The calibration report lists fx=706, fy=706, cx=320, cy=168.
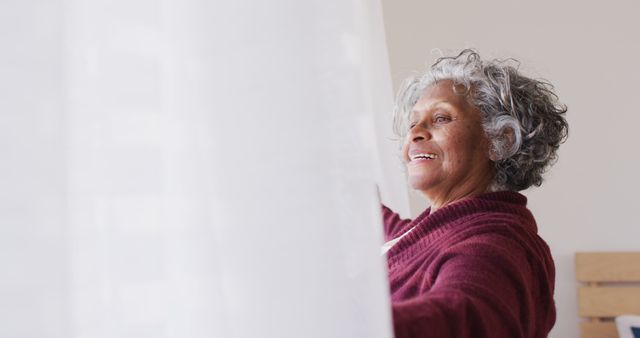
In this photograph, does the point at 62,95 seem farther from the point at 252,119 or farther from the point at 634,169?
the point at 634,169

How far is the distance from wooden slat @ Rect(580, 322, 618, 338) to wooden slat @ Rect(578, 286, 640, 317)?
4 cm

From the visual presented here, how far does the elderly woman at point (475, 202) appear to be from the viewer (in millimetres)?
839

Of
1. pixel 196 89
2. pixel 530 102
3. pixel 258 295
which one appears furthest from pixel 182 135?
pixel 530 102

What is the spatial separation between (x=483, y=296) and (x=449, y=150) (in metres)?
0.58

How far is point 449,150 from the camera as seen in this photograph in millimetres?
1365

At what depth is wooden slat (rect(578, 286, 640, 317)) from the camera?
2758mm

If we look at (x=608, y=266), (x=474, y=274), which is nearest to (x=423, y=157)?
(x=474, y=274)

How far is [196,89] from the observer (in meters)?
0.54

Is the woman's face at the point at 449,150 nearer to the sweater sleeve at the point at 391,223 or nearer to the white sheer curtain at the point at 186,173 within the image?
the sweater sleeve at the point at 391,223

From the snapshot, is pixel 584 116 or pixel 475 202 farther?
pixel 584 116

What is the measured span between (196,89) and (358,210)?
0.55 feet

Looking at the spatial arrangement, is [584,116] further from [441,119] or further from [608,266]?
[441,119]

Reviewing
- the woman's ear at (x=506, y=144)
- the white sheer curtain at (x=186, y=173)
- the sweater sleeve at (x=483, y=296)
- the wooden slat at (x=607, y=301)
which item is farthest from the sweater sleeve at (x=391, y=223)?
the wooden slat at (x=607, y=301)

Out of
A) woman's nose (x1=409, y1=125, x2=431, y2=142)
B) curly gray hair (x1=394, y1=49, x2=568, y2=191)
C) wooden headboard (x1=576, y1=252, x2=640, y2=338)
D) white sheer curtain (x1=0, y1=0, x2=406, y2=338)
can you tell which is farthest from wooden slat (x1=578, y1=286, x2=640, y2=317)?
white sheer curtain (x1=0, y1=0, x2=406, y2=338)
